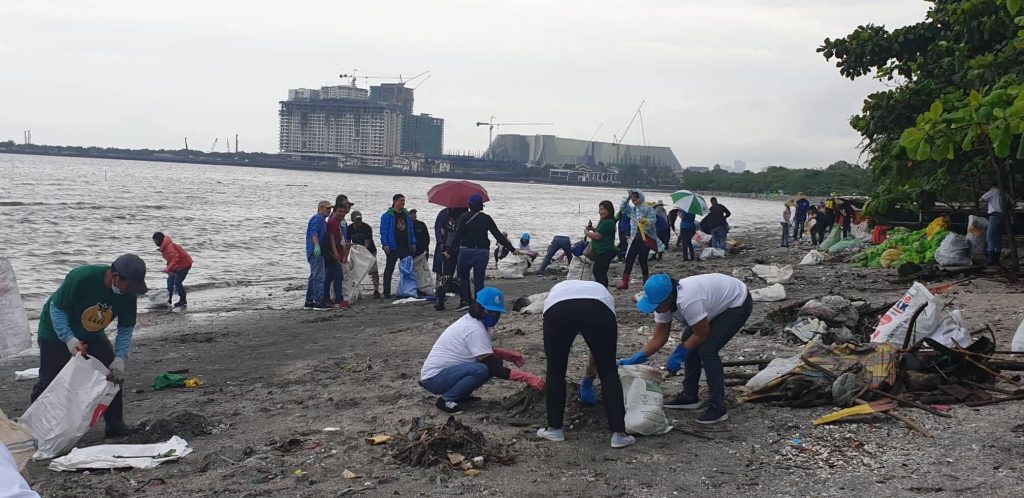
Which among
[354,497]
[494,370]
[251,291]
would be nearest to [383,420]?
[494,370]

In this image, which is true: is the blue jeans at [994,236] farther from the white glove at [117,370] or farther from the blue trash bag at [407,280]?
the white glove at [117,370]

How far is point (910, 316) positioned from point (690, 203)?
1246cm

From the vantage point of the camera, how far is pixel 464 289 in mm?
12016

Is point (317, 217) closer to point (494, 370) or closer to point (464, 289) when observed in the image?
point (464, 289)

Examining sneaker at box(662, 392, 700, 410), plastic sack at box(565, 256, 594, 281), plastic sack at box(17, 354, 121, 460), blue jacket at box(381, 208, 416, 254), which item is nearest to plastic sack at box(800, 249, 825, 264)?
plastic sack at box(565, 256, 594, 281)

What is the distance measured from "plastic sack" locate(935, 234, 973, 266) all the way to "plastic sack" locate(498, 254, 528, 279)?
25.6 feet

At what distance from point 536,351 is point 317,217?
5032 mm

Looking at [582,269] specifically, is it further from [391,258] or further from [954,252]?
[954,252]

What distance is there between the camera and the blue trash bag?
13875 mm

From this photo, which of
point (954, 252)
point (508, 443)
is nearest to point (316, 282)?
point (508, 443)

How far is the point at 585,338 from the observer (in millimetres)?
5531

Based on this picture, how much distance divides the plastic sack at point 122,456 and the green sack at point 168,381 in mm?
2259

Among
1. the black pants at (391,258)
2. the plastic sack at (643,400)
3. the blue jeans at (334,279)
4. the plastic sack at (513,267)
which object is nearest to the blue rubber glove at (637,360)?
the plastic sack at (643,400)

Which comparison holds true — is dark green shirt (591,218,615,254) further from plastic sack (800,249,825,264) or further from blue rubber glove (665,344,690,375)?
plastic sack (800,249,825,264)
